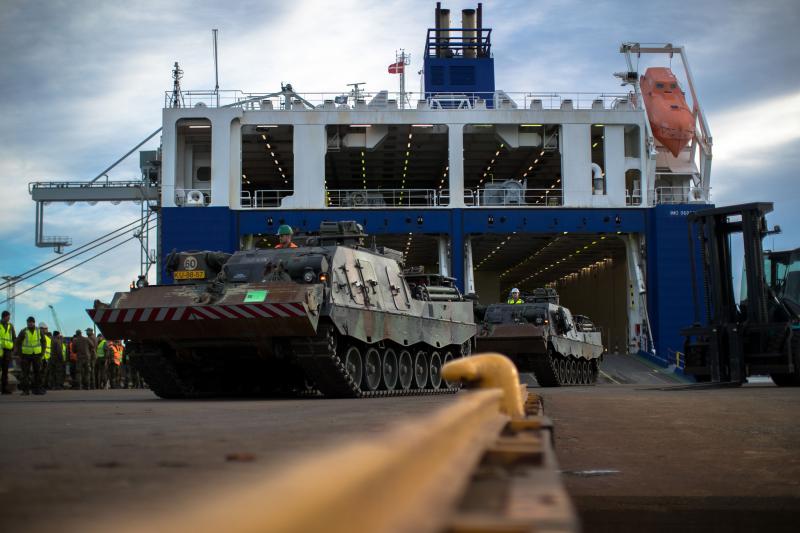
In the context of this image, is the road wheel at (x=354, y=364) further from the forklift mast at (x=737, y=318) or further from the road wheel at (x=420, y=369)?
the forklift mast at (x=737, y=318)

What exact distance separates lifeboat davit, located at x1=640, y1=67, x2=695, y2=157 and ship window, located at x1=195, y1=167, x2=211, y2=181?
18.7 m

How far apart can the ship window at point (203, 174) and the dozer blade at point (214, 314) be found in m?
26.8

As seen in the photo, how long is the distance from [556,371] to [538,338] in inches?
92.0

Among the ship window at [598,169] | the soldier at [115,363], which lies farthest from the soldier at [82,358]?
the ship window at [598,169]

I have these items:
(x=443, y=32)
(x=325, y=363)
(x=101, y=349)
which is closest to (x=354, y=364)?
(x=325, y=363)

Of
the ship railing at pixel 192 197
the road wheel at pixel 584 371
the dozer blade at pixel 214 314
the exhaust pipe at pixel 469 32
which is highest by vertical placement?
the exhaust pipe at pixel 469 32

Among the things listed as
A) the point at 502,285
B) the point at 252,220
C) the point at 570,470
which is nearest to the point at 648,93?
the point at 252,220

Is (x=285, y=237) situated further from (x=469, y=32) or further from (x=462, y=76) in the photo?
(x=469, y=32)

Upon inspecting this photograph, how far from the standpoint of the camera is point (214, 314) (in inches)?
526

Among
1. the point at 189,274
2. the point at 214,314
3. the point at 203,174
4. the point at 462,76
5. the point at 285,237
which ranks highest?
the point at 462,76

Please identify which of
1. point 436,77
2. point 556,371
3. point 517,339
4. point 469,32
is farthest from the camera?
point 469,32

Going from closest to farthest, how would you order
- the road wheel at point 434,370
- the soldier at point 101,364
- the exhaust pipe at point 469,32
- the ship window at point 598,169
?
the road wheel at point 434,370
the soldier at point 101,364
the ship window at point 598,169
the exhaust pipe at point 469,32

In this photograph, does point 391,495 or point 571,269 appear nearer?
point 391,495

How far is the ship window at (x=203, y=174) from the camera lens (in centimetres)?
4059
